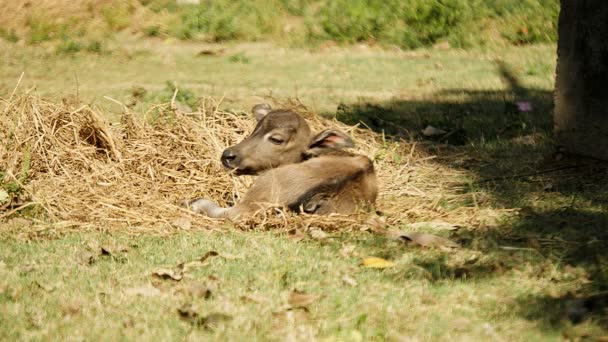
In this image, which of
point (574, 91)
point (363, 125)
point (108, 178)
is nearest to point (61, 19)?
point (363, 125)

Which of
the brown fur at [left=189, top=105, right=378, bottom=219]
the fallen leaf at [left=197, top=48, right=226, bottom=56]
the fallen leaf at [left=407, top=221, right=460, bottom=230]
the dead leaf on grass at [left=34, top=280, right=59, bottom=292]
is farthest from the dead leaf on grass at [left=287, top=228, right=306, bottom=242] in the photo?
the fallen leaf at [left=197, top=48, right=226, bottom=56]

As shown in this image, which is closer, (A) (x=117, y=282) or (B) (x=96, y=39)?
(A) (x=117, y=282)

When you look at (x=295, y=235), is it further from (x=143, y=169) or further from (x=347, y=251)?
(x=143, y=169)

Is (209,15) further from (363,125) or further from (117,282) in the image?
(117,282)

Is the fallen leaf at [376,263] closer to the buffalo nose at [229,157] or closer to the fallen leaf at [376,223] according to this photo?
the fallen leaf at [376,223]

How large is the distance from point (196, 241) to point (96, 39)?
9852 millimetres

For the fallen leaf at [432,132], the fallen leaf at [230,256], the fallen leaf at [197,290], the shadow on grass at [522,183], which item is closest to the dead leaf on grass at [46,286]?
the fallen leaf at [197,290]

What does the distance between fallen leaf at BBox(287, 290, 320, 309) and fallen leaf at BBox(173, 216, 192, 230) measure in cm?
156

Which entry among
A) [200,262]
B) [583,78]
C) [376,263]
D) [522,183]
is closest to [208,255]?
[200,262]

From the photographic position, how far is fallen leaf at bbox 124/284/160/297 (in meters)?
4.99

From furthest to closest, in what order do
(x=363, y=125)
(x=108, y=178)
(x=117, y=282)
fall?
(x=363, y=125) < (x=108, y=178) < (x=117, y=282)

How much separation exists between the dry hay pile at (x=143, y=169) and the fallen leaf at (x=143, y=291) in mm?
1297

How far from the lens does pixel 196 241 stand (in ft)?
19.7

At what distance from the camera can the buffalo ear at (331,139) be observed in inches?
282
